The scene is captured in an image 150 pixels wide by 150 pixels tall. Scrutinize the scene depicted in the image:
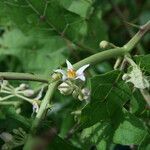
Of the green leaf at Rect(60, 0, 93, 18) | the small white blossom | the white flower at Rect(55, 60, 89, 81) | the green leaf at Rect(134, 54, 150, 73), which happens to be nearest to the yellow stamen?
the white flower at Rect(55, 60, 89, 81)

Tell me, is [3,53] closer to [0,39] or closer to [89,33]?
[0,39]

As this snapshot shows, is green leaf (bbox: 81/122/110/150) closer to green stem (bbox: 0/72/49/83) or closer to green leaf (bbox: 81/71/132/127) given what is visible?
green leaf (bbox: 81/71/132/127)

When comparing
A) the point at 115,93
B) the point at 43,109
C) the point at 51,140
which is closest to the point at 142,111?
the point at 115,93

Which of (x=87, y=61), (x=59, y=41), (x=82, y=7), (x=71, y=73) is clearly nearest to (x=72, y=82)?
(x=71, y=73)

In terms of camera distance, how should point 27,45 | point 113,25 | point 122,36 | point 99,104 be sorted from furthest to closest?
1. point 113,25
2. point 122,36
3. point 27,45
4. point 99,104

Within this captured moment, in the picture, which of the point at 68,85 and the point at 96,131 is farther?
the point at 96,131

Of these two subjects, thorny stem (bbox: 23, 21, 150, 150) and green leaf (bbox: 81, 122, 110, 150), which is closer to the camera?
thorny stem (bbox: 23, 21, 150, 150)

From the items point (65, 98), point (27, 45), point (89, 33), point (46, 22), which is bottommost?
point (65, 98)

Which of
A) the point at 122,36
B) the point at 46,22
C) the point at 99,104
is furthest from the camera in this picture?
the point at 122,36

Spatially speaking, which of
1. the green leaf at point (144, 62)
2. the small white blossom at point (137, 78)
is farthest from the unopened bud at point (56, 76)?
the green leaf at point (144, 62)
